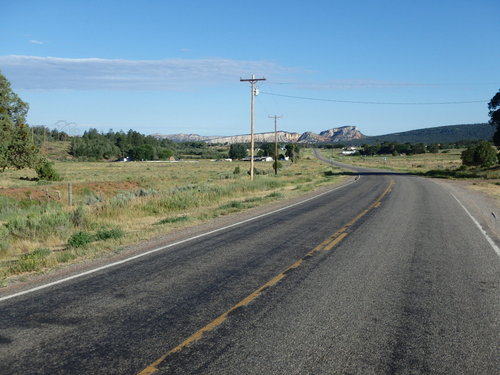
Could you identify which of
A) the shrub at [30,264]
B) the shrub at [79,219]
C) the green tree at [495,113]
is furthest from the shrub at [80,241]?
the green tree at [495,113]

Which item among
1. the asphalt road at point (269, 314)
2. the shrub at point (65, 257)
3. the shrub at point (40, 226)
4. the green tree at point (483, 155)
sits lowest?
the shrub at point (40, 226)

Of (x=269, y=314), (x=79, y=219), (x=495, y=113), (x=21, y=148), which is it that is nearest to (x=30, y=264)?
(x=269, y=314)

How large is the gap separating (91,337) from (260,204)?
17430 mm

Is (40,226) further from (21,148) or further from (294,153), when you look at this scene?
(294,153)

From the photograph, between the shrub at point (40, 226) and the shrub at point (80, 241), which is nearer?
the shrub at point (80, 241)

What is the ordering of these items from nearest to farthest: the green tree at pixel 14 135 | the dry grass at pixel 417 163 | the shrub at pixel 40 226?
1. the shrub at pixel 40 226
2. the green tree at pixel 14 135
3. the dry grass at pixel 417 163

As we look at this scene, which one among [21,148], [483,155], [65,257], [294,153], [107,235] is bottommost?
[107,235]

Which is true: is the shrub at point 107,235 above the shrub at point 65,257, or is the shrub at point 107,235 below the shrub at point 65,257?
below

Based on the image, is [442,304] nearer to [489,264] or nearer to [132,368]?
[489,264]

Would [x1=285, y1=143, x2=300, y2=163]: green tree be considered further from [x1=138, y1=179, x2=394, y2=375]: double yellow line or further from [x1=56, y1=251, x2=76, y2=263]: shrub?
[x1=56, y1=251, x2=76, y2=263]: shrub

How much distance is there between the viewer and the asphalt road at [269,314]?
4801 millimetres

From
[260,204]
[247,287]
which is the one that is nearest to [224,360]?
[247,287]

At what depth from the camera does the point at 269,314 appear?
6.18 meters

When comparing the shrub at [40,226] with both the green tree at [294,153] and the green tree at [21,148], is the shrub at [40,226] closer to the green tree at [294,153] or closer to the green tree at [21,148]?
the green tree at [21,148]
